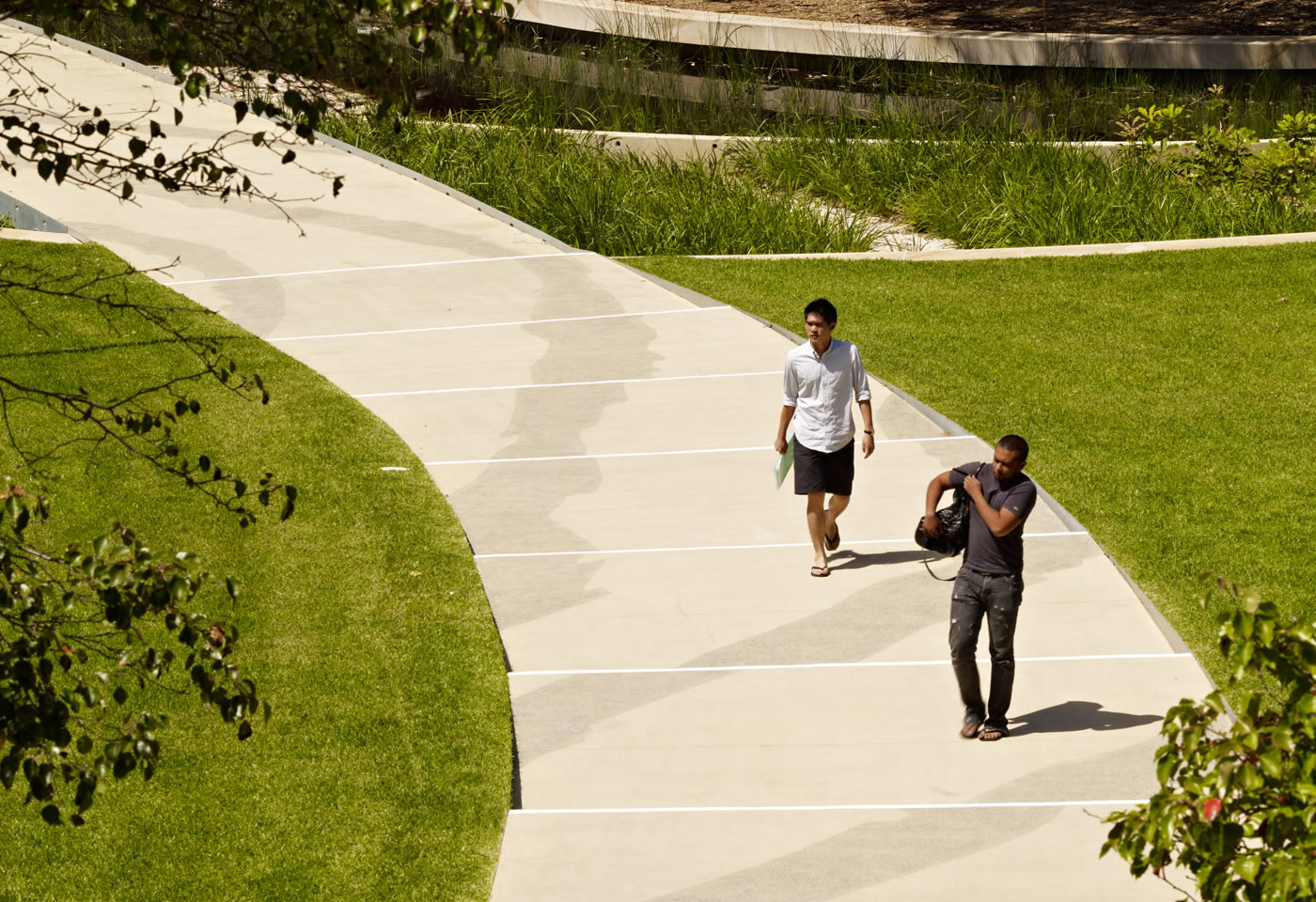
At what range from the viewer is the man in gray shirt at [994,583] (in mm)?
7453

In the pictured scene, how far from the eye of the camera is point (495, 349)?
1355cm

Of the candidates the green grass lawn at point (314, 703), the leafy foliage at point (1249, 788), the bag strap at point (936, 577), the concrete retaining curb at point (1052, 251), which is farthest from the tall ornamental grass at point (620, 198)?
the leafy foliage at point (1249, 788)

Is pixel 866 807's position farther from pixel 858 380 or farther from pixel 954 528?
pixel 858 380

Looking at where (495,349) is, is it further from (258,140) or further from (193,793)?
(258,140)

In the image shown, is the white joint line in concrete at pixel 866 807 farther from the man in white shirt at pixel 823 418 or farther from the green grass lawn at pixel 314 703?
the man in white shirt at pixel 823 418

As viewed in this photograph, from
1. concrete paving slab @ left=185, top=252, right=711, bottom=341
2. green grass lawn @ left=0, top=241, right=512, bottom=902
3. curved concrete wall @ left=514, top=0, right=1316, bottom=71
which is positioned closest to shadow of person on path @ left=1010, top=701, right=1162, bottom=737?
green grass lawn @ left=0, top=241, right=512, bottom=902

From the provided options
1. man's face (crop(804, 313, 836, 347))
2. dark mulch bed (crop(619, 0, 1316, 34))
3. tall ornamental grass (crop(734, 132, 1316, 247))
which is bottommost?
man's face (crop(804, 313, 836, 347))

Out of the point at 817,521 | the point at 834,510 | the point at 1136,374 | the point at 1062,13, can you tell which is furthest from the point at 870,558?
the point at 1062,13

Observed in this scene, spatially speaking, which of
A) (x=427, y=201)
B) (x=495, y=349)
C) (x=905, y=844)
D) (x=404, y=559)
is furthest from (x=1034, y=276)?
(x=905, y=844)

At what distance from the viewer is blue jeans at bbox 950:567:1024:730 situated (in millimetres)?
7508

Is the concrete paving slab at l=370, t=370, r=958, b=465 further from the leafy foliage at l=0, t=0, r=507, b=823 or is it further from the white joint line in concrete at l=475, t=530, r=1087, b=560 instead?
the leafy foliage at l=0, t=0, r=507, b=823

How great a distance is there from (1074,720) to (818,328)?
109 inches

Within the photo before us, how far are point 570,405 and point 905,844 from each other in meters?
6.16

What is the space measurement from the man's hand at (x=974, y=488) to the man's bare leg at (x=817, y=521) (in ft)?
5.93
